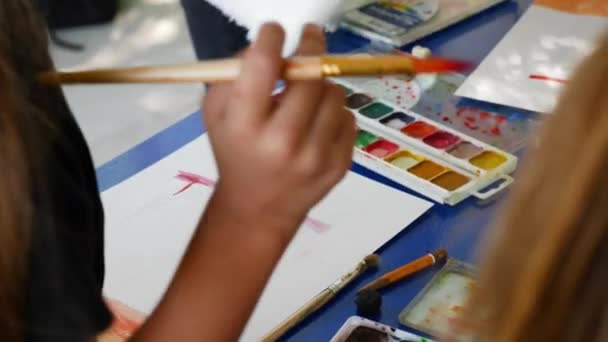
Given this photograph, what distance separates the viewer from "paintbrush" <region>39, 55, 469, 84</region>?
0.44 meters

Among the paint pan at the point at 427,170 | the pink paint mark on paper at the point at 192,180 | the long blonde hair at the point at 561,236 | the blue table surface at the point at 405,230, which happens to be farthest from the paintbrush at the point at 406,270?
the long blonde hair at the point at 561,236

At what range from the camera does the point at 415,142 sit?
85 cm

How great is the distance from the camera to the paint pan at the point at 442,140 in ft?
2.79

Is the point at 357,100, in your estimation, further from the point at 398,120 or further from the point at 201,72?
the point at 201,72

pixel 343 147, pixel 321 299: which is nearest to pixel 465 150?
pixel 321 299

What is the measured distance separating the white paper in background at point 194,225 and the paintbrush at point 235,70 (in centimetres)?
27

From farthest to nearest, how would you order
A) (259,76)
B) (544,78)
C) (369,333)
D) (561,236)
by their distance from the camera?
1. (544,78)
2. (369,333)
3. (259,76)
4. (561,236)

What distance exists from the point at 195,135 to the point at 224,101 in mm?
455

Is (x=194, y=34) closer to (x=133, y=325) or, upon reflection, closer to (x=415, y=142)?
(x=415, y=142)

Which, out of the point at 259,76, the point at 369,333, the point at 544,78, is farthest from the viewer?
the point at 544,78

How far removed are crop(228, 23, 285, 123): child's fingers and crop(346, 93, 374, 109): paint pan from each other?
455mm

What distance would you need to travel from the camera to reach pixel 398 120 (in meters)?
0.89

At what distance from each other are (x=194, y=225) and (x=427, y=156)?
0.24 meters

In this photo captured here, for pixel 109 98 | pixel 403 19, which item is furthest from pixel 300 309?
pixel 109 98
